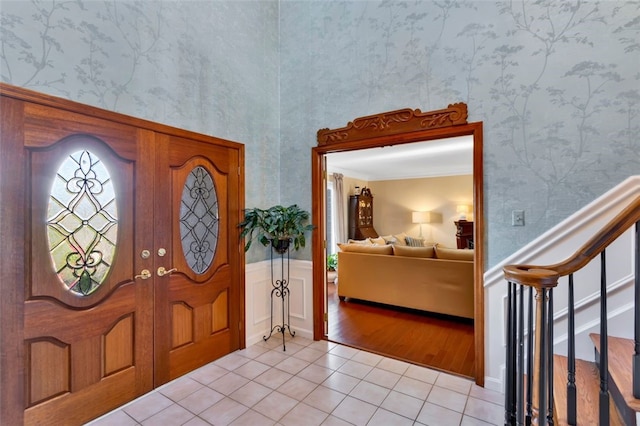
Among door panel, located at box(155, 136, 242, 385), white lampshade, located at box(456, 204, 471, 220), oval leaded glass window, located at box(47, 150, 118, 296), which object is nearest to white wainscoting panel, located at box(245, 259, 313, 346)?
door panel, located at box(155, 136, 242, 385)

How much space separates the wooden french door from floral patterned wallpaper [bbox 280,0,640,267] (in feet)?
5.99

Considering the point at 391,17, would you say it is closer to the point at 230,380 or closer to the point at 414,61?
the point at 414,61

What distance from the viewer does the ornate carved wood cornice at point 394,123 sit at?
2.47 m

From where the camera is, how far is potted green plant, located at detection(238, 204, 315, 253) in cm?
298

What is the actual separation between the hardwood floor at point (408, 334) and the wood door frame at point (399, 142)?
345mm

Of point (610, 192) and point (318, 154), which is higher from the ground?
point (318, 154)

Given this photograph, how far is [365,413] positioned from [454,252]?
252 cm

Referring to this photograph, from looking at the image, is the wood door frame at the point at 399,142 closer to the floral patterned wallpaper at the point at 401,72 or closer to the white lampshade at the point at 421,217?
the floral patterned wallpaper at the point at 401,72

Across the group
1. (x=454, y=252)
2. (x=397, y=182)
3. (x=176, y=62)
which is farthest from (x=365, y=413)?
(x=397, y=182)

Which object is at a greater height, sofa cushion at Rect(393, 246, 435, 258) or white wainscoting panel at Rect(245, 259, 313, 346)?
sofa cushion at Rect(393, 246, 435, 258)

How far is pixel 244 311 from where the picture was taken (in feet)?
10.00

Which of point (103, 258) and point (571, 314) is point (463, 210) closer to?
point (571, 314)

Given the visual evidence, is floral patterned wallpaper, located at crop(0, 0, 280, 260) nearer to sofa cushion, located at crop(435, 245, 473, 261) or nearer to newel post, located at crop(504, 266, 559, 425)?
sofa cushion, located at crop(435, 245, 473, 261)

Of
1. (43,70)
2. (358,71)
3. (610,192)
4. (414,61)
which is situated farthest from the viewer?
(358,71)
